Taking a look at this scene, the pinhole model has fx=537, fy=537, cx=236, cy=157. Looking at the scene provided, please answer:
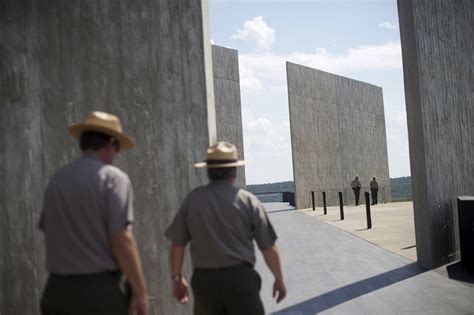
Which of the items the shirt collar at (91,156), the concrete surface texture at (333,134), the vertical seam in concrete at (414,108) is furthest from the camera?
the concrete surface texture at (333,134)

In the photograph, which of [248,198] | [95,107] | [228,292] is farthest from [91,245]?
[95,107]

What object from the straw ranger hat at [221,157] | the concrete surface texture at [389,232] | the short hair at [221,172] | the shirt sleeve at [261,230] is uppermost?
the straw ranger hat at [221,157]

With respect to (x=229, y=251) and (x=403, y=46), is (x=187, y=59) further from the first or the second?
(x=403, y=46)

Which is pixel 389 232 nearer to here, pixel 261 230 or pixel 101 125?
pixel 261 230

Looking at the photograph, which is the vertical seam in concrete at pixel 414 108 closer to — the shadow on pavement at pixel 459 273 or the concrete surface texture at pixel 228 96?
the shadow on pavement at pixel 459 273

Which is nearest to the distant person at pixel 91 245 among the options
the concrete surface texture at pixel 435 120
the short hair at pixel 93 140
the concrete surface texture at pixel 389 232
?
the short hair at pixel 93 140

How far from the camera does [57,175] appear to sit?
9.02ft

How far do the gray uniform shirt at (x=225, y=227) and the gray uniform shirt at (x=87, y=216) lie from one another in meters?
0.62

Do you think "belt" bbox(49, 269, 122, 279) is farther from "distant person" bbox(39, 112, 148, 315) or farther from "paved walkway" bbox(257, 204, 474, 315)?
"paved walkway" bbox(257, 204, 474, 315)

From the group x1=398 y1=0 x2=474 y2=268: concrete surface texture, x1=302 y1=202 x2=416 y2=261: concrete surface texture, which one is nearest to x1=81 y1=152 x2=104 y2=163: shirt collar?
x1=398 y1=0 x2=474 y2=268: concrete surface texture

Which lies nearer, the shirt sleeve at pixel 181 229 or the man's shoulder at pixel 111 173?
the man's shoulder at pixel 111 173

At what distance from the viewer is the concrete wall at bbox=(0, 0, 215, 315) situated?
4.83 metres

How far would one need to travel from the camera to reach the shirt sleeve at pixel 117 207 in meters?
2.62

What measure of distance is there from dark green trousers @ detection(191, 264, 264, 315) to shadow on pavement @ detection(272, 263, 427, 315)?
113 inches
